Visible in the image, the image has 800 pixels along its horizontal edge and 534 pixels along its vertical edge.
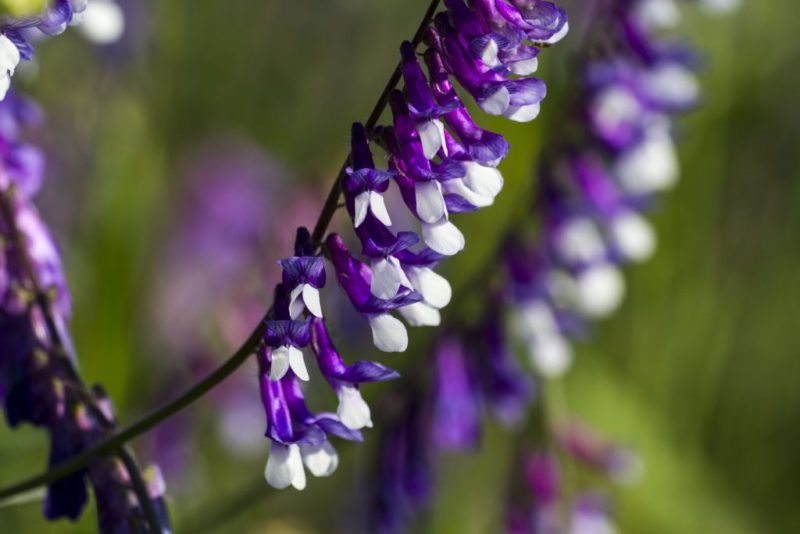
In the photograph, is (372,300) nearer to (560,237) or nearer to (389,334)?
(389,334)

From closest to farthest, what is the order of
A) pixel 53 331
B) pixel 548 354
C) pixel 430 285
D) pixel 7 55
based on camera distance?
pixel 7 55
pixel 430 285
pixel 53 331
pixel 548 354

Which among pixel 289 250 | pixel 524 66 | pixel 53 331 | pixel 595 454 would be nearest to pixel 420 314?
pixel 524 66

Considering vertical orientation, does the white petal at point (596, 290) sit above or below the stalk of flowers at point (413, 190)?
above

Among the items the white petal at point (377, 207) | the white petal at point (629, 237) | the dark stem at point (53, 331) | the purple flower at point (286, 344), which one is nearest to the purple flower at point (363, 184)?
the white petal at point (377, 207)

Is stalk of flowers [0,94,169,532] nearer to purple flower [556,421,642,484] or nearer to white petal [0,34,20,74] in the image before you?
white petal [0,34,20,74]

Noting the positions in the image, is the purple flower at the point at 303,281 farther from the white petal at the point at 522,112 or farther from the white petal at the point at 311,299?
the white petal at the point at 522,112

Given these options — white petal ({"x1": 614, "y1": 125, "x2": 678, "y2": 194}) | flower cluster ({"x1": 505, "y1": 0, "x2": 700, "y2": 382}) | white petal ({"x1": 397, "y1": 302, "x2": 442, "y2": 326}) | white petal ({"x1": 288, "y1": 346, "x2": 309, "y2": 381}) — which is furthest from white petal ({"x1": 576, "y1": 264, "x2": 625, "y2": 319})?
white petal ({"x1": 288, "y1": 346, "x2": 309, "y2": 381})

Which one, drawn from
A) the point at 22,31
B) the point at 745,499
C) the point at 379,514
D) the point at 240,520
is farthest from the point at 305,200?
the point at 22,31
